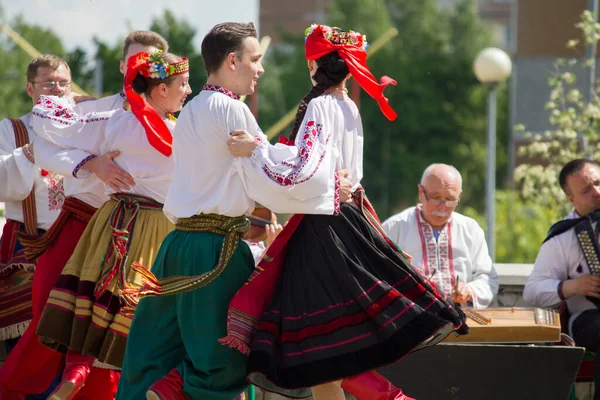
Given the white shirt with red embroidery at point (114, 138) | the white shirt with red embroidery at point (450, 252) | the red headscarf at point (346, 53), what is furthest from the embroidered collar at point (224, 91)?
the white shirt with red embroidery at point (450, 252)

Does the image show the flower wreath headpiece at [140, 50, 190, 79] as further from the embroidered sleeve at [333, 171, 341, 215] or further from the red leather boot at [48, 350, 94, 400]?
the red leather boot at [48, 350, 94, 400]

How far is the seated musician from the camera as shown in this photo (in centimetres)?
609

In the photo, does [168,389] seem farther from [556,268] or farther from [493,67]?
[493,67]

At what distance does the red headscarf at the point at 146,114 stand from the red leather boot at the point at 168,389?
1189mm

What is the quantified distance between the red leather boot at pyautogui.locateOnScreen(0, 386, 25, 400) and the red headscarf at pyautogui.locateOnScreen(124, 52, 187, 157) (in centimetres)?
156

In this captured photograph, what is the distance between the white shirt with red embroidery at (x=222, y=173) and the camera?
441 cm

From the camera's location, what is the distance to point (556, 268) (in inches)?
249

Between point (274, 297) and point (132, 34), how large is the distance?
6.67ft

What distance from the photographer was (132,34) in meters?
Answer: 5.88

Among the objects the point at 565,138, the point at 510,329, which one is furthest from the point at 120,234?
the point at 565,138

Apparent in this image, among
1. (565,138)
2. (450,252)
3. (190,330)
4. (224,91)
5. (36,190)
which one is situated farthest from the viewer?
(565,138)

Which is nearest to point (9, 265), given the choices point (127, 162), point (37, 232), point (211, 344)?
point (37, 232)

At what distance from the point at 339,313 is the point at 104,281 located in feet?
4.33

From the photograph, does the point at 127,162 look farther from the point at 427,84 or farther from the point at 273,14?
the point at 273,14
